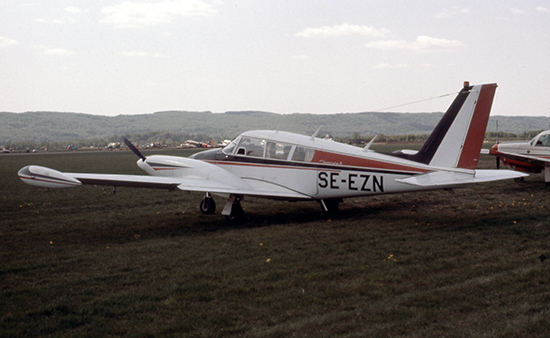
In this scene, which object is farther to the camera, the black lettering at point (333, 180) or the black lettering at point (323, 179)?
the black lettering at point (323, 179)

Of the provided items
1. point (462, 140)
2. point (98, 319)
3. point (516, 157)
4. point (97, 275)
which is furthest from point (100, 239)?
point (516, 157)

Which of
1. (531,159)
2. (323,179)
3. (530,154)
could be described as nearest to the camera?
(323,179)

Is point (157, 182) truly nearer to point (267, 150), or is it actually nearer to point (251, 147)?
point (251, 147)

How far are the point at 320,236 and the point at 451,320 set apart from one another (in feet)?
16.2

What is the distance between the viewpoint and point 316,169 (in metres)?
11.6

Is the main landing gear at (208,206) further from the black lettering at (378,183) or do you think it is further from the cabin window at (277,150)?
the black lettering at (378,183)

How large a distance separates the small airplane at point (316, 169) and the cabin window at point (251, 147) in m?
0.03

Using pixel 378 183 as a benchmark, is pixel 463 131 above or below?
above

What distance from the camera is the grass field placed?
5.29 metres

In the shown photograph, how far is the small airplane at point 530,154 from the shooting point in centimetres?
1795

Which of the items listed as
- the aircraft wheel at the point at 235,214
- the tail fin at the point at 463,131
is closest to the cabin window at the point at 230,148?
the aircraft wheel at the point at 235,214

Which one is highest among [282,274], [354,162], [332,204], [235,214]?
[354,162]

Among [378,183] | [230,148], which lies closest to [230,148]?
[230,148]

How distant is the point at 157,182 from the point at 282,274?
5.27 m
